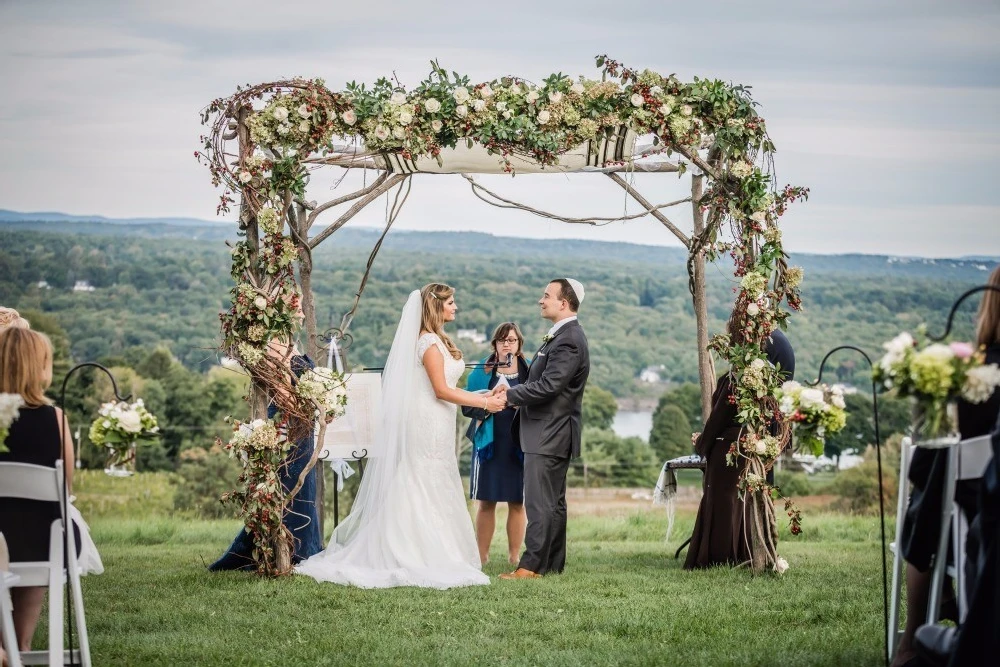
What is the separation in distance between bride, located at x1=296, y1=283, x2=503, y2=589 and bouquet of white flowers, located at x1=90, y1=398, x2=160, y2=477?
2.41 meters

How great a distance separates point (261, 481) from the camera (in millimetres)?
6797

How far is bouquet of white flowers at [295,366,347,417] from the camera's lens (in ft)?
22.2

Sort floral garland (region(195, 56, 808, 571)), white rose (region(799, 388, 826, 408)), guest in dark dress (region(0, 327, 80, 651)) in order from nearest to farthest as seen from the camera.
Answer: guest in dark dress (region(0, 327, 80, 651))
white rose (region(799, 388, 826, 408))
floral garland (region(195, 56, 808, 571))

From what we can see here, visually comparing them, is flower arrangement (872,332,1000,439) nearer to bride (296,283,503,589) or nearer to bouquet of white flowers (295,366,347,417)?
bride (296,283,503,589)

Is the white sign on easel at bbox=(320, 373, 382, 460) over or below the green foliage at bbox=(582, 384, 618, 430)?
over

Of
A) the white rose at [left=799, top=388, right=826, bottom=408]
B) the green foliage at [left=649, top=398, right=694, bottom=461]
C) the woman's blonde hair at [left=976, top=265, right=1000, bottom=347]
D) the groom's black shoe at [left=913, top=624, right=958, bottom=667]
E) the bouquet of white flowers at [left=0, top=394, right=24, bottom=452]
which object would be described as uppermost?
the woman's blonde hair at [left=976, top=265, right=1000, bottom=347]

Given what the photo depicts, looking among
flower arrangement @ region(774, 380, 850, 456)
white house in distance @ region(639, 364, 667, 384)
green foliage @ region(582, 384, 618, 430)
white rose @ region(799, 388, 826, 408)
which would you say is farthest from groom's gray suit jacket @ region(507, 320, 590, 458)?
white house in distance @ region(639, 364, 667, 384)

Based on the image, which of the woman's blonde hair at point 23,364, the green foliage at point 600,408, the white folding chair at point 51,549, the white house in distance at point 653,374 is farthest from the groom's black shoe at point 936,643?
the white house in distance at point 653,374

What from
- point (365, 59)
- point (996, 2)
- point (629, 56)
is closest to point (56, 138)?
point (365, 59)

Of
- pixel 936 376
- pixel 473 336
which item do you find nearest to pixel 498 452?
pixel 936 376

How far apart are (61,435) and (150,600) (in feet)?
7.13

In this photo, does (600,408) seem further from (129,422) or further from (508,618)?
(129,422)

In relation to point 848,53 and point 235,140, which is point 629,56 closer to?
point 848,53

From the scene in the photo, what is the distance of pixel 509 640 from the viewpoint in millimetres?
5219
